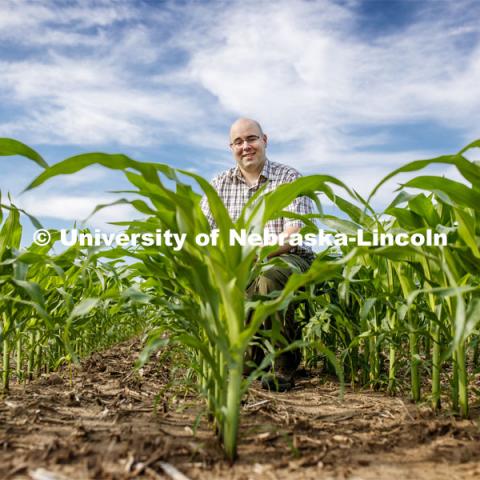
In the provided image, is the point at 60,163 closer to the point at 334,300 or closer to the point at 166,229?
the point at 166,229

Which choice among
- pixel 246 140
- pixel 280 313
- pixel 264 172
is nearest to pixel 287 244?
pixel 280 313

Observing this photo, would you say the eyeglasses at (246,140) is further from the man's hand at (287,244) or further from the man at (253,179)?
the man's hand at (287,244)

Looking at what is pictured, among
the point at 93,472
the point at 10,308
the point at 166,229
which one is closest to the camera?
the point at 93,472

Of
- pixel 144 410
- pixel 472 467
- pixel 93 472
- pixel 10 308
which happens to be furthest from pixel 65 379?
pixel 472 467

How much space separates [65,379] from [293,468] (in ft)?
6.51

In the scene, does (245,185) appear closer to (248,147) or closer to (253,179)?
(253,179)

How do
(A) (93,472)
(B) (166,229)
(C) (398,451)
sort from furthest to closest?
(B) (166,229) → (C) (398,451) → (A) (93,472)

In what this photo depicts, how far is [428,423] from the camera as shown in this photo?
5.45 ft

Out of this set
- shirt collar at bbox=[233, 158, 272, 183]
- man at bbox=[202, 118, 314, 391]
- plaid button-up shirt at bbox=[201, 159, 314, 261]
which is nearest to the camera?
man at bbox=[202, 118, 314, 391]
